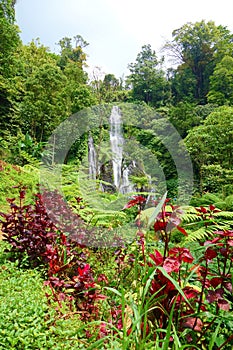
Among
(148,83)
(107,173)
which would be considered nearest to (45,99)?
(107,173)

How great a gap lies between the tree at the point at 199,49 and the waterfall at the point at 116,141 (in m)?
5.21

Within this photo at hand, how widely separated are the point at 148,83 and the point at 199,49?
10.9ft

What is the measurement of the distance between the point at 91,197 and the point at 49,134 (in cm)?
837

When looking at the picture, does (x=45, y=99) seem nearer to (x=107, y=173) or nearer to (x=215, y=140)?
(x=107, y=173)

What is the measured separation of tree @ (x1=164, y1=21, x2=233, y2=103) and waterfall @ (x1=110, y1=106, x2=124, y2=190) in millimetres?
5212

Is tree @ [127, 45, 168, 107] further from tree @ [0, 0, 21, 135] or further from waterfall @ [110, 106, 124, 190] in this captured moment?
tree @ [0, 0, 21, 135]

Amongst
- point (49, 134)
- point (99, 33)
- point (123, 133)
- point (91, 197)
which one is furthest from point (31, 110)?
point (91, 197)

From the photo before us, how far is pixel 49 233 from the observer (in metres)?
1.83

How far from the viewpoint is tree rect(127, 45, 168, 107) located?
14609 mm

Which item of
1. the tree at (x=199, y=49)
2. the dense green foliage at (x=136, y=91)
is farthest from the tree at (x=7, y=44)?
the tree at (x=199, y=49)

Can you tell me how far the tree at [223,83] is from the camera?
11.3 metres

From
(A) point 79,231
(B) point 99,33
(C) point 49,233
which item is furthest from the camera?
(B) point 99,33

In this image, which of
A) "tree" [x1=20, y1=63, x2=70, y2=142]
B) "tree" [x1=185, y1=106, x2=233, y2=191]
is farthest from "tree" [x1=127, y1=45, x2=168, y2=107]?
"tree" [x1=185, y1=106, x2=233, y2=191]

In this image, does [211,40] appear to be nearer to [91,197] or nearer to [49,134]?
[49,134]
